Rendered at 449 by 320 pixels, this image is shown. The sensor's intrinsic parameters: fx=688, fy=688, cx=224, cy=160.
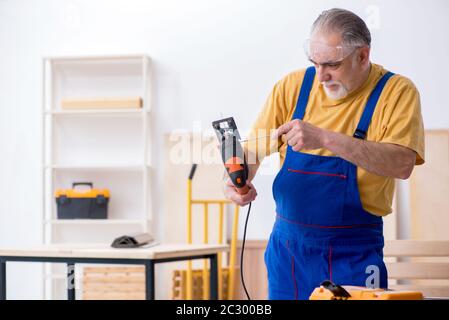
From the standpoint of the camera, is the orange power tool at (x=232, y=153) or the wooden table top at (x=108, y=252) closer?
the orange power tool at (x=232, y=153)

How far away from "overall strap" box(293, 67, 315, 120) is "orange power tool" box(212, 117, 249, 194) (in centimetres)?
21

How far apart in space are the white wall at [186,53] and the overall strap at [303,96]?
2.89 meters

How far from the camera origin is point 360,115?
1.84 m

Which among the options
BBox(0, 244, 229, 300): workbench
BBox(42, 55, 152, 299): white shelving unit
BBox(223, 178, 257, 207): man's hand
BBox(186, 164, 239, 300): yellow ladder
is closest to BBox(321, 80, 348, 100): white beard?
BBox(223, 178, 257, 207): man's hand

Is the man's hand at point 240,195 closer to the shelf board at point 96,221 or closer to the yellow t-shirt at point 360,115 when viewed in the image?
the yellow t-shirt at point 360,115

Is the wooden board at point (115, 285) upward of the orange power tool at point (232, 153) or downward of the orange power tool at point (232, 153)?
downward

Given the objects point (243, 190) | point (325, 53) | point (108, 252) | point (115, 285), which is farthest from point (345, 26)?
point (115, 285)

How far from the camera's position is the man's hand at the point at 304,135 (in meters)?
1.58

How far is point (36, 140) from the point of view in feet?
17.0

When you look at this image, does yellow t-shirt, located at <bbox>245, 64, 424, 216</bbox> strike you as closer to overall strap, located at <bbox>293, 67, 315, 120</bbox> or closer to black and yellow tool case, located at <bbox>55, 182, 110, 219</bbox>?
overall strap, located at <bbox>293, 67, 315, 120</bbox>

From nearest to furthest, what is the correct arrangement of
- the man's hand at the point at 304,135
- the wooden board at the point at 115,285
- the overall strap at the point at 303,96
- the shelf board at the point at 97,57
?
the man's hand at the point at 304,135, the overall strap at the point at 303,96, the wooden board at the point at 115,285, the shelf board at the point at 97,57

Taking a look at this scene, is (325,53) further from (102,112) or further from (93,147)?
(93,147)

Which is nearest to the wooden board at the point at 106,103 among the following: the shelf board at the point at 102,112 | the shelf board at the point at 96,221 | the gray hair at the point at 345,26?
the shelf board at the point at 102,112

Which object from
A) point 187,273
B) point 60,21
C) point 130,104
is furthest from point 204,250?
point 60,21
